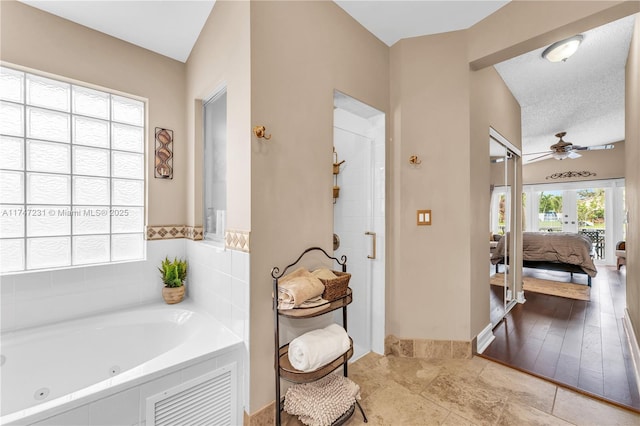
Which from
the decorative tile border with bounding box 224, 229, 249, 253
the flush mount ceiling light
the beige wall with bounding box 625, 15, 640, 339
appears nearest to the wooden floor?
the beige wall with bounding box 625, 15, 640, 339

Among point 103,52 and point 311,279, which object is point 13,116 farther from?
point 311,279

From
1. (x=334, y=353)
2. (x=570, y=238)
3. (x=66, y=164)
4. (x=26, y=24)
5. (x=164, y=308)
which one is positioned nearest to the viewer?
(x=334, y=353)

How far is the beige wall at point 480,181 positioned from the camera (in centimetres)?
224

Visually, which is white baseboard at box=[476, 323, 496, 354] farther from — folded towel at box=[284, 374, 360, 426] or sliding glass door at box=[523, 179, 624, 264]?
sliding glass door at box=[523, 179, 624, 264]

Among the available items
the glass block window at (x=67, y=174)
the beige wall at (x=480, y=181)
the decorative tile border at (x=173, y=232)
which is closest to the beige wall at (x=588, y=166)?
the beige wall at (x=480, y=181)

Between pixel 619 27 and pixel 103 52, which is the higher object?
pixel 619 27

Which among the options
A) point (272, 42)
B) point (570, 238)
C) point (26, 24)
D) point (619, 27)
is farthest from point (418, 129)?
point (570, 238)

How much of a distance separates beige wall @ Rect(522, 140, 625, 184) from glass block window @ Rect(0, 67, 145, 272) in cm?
716

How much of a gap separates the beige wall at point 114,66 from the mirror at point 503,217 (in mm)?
3127

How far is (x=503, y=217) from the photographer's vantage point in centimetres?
333

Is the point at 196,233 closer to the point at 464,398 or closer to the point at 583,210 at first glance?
the point at 464,398

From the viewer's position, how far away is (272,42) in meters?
1.57

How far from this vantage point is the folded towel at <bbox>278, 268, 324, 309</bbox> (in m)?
1.42

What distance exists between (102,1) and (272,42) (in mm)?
1228
